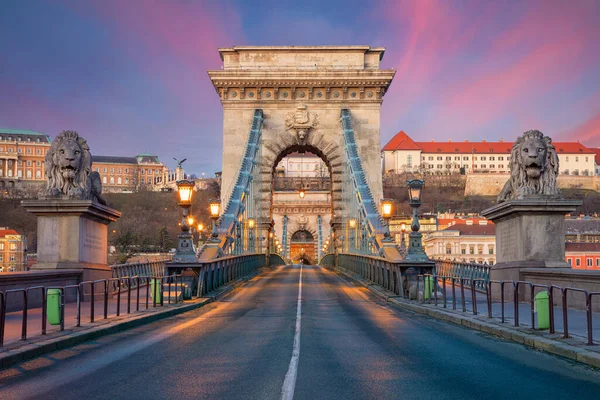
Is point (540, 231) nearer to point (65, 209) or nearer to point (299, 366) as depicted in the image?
point (299, 366)

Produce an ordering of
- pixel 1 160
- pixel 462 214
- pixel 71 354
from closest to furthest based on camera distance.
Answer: pixel 71 354 → pixel 462 214 → pixel 1 160

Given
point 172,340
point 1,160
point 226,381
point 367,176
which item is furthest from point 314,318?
point 1,160

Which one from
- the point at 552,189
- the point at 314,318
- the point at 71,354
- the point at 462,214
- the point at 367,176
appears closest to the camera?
the point at 71,354

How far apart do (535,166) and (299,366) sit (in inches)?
407

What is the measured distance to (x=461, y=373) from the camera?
8.60 metres

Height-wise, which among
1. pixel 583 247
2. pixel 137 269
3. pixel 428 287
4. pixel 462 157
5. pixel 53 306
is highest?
pixel 462 157

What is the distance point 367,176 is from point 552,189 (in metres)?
28.0

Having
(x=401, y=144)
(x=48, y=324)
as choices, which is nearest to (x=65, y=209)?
(x=48, y=324)

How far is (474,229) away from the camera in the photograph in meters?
112

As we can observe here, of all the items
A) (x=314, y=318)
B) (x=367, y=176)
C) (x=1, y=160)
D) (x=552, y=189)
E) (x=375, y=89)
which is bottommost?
(x=314, y=318)

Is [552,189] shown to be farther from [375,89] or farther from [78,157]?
[375,89]

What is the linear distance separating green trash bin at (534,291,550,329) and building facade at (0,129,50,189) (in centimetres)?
17165

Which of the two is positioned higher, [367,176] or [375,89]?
[375,89]

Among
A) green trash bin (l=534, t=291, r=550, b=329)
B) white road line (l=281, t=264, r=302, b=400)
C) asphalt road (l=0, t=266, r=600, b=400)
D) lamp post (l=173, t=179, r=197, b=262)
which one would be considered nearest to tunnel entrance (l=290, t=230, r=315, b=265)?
lamp post (l=173, t=179, r=197, b=262)
